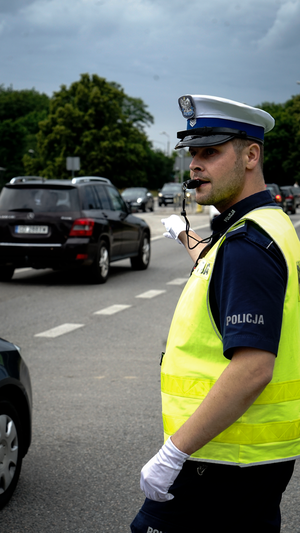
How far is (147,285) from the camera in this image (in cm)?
1188

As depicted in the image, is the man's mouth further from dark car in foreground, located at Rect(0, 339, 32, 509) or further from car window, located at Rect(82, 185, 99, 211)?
car window, located at Rect(82, 185, 99, 211)

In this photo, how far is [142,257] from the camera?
14.0 metres

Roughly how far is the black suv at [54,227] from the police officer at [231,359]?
9510mm

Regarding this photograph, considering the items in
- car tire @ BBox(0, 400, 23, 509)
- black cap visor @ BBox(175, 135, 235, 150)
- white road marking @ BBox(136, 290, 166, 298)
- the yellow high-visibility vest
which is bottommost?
white road marking @ BBox(136, 290, 166, 298)

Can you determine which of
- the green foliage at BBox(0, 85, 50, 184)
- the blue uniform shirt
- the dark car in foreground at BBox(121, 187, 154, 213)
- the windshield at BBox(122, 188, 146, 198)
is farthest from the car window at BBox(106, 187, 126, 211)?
the green foliage at BBox(0, 85, 50, 184)

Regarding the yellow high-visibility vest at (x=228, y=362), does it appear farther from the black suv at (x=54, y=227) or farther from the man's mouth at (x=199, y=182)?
the black suv at (x=54, y=227)

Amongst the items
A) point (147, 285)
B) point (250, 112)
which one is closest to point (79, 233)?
point (147, 285)

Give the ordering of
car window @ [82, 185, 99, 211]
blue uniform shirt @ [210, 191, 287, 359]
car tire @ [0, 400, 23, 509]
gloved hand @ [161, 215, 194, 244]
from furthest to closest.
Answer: car window @ [82, 185, 99, 211]
car tire @ [0, 400, 23, 509]
gloved hand @ [161, 215, 194, 244]
blue uniform shirt @ [210, 191, 287, 359]

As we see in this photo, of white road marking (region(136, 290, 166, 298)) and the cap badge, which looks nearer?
the cap badge

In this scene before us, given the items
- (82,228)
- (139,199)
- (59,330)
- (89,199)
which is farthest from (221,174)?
(139,199)

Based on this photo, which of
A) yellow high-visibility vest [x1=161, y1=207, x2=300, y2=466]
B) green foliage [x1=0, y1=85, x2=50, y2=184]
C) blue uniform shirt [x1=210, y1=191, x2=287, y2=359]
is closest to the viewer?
blue uniform shirt [x1=210, y1=191, x2=287, y2=359]

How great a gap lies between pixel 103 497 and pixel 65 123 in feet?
206

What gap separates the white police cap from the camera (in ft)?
6.01

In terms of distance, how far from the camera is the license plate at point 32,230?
11.4 metres
